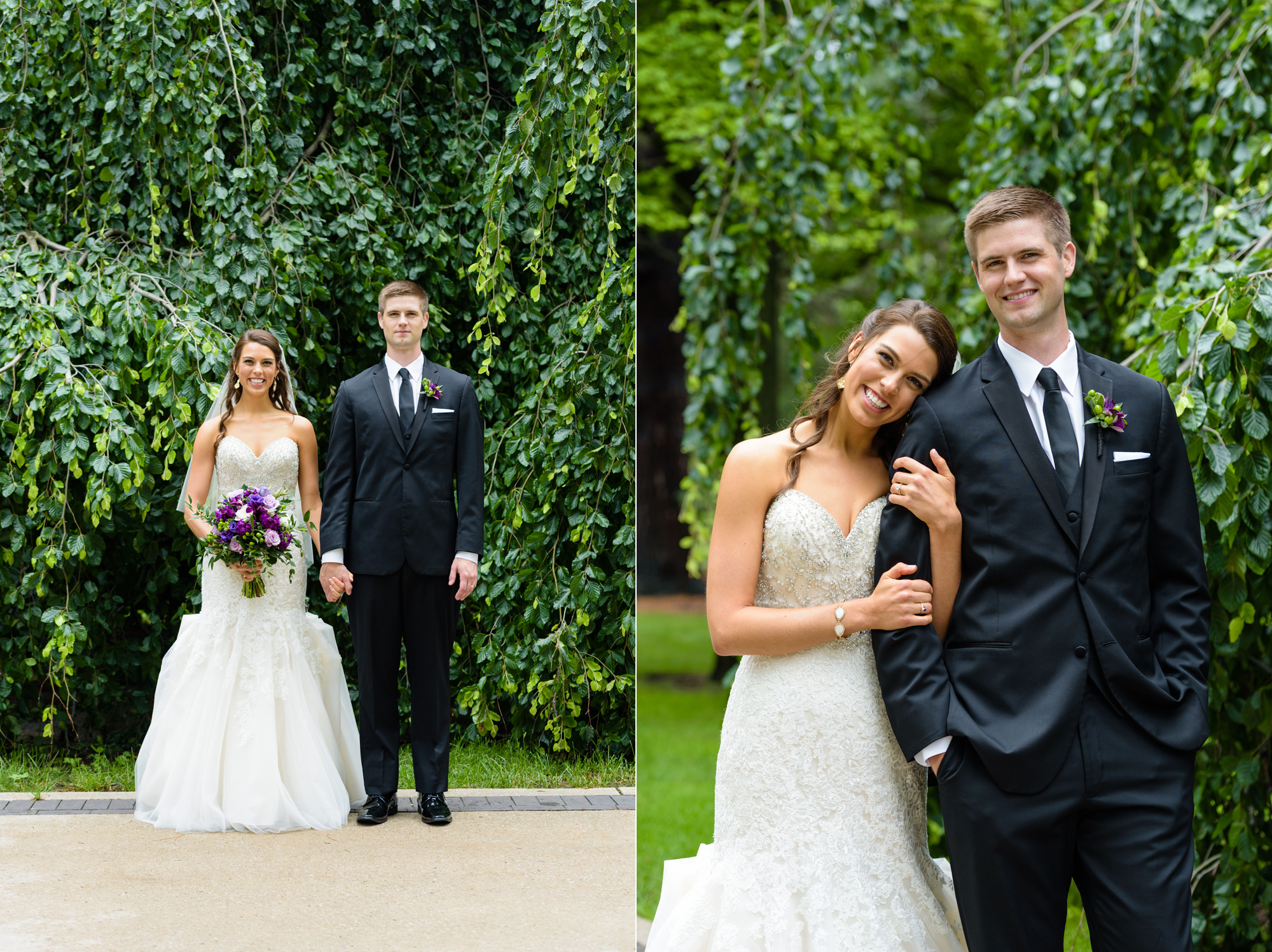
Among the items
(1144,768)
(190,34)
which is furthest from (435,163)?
(1144,768)

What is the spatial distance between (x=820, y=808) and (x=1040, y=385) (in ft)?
2.54

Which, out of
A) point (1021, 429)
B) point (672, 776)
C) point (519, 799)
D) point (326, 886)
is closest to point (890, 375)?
point (1021, 429)

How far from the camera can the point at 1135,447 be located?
1.68 meters

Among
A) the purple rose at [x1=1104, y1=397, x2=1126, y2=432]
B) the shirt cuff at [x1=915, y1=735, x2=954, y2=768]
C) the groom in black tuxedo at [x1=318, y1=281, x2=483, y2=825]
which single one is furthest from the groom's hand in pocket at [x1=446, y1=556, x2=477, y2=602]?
the purple rose at [x1=1104, y1=397, x2=1126, y2=432]

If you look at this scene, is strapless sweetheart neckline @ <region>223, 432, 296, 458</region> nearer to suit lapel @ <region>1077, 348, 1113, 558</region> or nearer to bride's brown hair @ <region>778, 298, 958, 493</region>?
bride's brown hair @ <region>778, 298, 958, 493</region>

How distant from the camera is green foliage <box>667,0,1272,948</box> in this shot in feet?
7.29

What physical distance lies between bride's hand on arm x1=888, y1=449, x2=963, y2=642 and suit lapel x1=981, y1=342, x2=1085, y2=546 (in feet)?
0.37

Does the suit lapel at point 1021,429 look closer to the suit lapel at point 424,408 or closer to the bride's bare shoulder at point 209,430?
the suit lapel at point 424,408

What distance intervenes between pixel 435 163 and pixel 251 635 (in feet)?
3.90

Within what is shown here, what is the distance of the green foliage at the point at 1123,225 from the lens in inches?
87.4

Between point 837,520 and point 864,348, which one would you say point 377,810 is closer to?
point 837,520

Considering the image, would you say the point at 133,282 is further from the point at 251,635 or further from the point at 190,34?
the point at 251,635

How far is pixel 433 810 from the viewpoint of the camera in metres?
2.28

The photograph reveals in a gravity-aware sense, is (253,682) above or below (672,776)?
above
